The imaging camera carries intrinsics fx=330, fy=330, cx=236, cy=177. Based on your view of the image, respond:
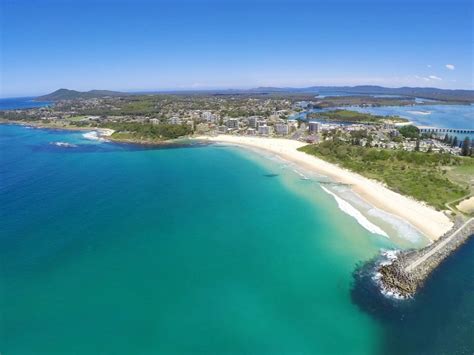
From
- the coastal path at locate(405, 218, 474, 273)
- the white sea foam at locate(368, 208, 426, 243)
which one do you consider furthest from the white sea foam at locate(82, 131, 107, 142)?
the coastal path at locate(405, 218, 474, 273)

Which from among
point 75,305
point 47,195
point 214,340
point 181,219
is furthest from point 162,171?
point 214,340

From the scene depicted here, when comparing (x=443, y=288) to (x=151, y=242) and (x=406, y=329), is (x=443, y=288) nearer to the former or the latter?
(x=406, y=329)

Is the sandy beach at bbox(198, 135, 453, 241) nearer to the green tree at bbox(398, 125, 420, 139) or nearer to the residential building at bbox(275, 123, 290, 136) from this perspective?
the residential building at bbox(275, 123, 290, 136)

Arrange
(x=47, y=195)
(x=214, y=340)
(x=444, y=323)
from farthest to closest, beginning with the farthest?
(x=47, y=195) → (x=444, y=323) → (x=214, y=340)

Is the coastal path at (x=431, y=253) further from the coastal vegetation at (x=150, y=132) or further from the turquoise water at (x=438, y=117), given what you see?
the turquoise water at (x=438, y=117)

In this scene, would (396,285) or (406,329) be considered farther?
(396,285)

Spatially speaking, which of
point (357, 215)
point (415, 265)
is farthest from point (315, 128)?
point (415, 265)

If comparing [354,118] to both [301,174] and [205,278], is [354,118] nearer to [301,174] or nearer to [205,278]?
[301,174]
